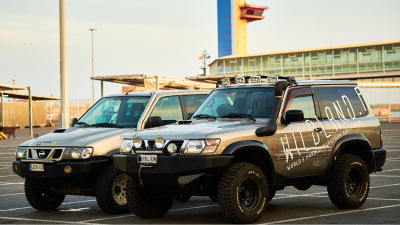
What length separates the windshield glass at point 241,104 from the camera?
33.0 feet

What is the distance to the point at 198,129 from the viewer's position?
9.27 metres

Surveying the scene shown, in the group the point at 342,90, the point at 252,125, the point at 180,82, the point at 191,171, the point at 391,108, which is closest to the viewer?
the point at 191,171

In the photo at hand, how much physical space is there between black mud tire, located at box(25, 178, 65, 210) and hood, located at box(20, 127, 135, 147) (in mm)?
693

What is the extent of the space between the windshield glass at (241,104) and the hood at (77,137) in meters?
1.40

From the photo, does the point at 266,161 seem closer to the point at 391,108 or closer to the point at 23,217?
the point at 23,217

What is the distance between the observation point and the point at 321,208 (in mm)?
10703

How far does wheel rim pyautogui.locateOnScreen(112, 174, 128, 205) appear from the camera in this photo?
34.6ft

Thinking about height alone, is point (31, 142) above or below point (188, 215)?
above

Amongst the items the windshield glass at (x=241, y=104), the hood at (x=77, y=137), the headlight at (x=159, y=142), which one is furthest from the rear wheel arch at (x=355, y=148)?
the hood at (x=77, y=137)

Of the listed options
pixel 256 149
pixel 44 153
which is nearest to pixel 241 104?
pixel 256 149

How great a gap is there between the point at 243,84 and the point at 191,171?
220 centimetres

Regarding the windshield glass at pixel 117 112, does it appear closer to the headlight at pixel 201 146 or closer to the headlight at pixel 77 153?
the headlight at pixel 77 153

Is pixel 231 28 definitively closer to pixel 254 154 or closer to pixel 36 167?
pixel 36 167

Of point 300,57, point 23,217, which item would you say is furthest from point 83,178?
point 300,57
